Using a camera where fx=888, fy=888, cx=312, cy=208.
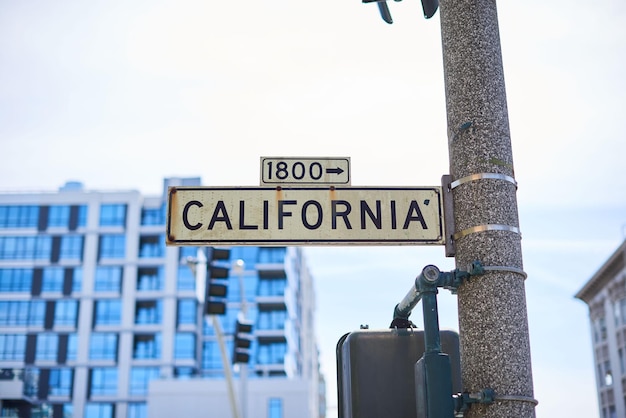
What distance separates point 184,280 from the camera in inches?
3081

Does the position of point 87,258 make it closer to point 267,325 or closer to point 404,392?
point 267,325

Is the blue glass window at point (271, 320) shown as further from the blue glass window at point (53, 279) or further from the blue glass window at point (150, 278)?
the blue glass window at point (53, 279)

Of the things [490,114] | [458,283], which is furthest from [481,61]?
[458,283]

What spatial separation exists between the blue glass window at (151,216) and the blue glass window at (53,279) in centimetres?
846

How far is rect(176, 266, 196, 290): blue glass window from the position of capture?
78.0 meters

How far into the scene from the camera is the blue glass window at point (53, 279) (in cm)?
7800

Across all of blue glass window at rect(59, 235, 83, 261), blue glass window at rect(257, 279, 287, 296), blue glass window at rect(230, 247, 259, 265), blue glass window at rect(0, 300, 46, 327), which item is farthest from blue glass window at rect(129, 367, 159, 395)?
blue glass window at rect(230, 247, 259, 265)

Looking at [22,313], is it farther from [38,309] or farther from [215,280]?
[215,280]

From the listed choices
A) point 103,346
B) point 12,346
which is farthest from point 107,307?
point 12,346

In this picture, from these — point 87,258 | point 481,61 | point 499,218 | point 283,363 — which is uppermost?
point 87,258

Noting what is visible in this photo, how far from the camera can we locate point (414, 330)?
4301 millimetres

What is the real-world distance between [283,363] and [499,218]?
249 feet

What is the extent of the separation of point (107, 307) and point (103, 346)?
353 cm

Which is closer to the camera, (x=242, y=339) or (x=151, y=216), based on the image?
(x=242, y=339)
